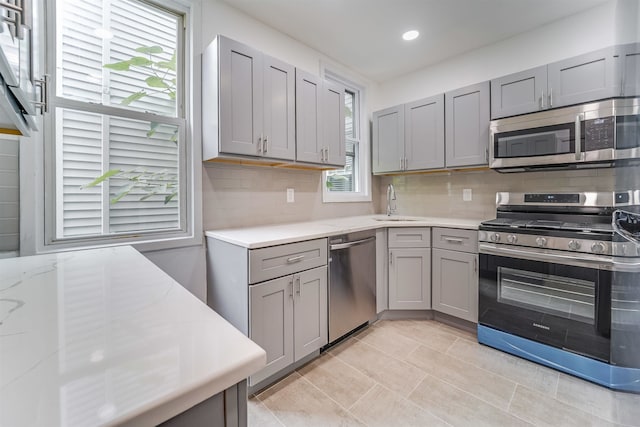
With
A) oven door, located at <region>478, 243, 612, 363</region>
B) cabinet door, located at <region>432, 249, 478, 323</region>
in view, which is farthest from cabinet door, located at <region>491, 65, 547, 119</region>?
cabinet door, located at <region>432, 249, 478, 323</region>

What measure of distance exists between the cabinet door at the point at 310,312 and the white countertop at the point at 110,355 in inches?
44.2

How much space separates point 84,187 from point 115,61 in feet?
2.78

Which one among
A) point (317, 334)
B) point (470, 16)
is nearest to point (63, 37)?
point (317, 334)

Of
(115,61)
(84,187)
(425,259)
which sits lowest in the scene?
(425,259)

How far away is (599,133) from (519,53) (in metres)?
1.18

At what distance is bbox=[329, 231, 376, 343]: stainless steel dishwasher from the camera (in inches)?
82.9

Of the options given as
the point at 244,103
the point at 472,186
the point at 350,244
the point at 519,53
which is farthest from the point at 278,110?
the point at 519,53

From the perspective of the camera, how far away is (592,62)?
1.98 meters

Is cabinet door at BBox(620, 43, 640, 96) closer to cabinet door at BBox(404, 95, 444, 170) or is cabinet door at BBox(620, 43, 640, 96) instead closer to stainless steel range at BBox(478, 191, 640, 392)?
stainless steel range at BBox(478, 191, 640, 392)

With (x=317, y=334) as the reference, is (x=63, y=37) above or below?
above

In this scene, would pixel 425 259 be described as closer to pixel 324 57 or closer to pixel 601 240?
pixel 601 240

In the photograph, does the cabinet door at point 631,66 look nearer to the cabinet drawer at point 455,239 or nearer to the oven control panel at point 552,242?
the oven control panel at point 552,242

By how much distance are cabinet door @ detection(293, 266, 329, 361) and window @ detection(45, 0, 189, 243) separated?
39.8 inches

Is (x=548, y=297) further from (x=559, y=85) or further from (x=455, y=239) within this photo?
(x=559, y=85)
